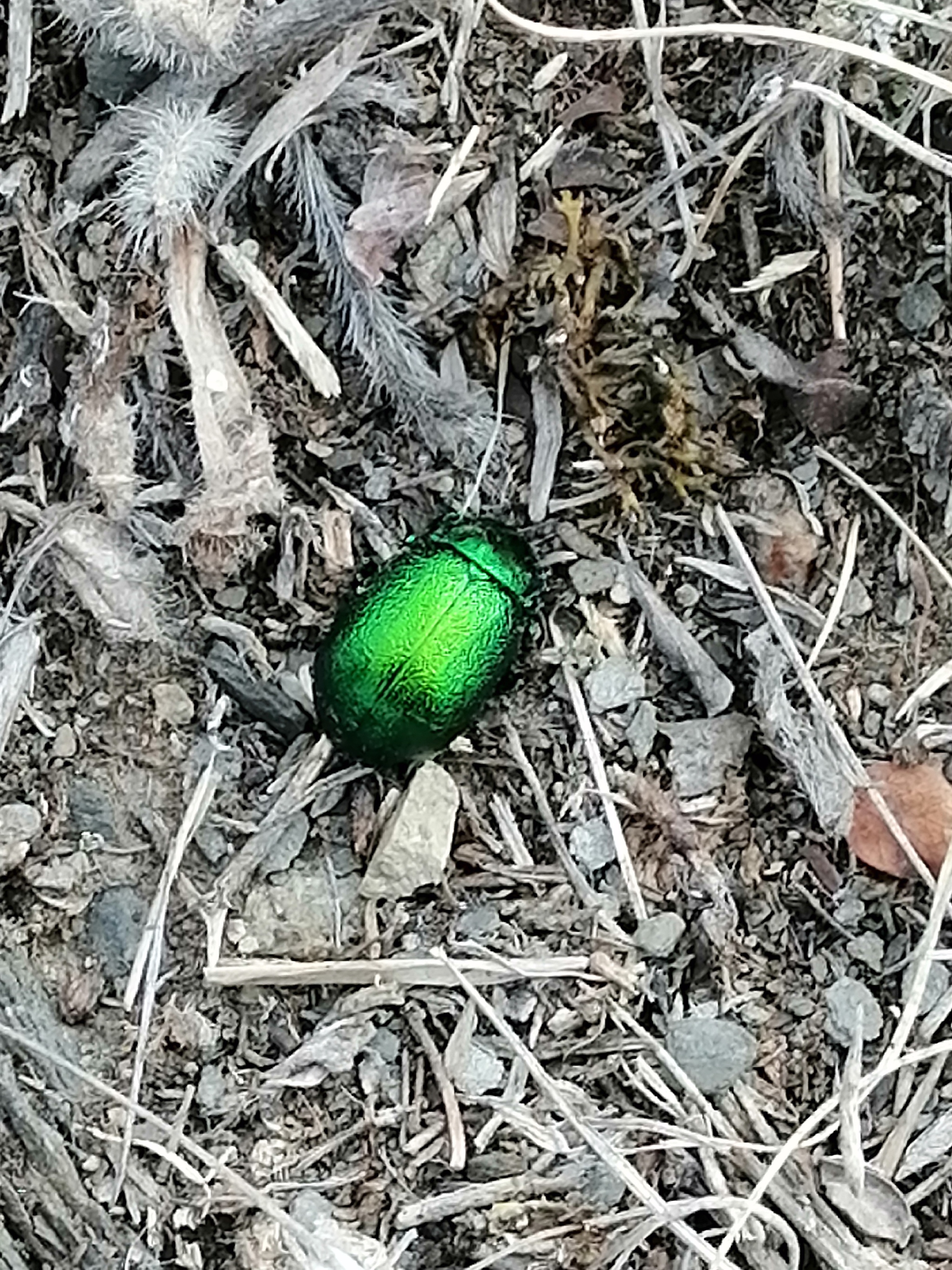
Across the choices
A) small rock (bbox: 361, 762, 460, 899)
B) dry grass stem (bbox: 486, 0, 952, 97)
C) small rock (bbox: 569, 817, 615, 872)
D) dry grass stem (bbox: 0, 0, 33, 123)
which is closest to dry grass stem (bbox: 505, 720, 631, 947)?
small rock (bbox: 569, 817, 615, 872)

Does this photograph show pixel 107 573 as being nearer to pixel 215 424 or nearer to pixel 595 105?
pixel 215 424

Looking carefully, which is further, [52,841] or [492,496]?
[492,496]

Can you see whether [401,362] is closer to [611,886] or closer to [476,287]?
[476,287]

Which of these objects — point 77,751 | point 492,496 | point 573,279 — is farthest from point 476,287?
point 77,751

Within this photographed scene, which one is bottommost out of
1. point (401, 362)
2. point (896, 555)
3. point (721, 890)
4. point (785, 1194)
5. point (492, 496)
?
point (785, 1194)

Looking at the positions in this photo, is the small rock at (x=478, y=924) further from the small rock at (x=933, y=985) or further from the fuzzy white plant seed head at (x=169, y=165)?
the fuzzy white plant seed head at (x=169, y=165)

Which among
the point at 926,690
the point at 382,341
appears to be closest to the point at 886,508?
the point at 926,690
